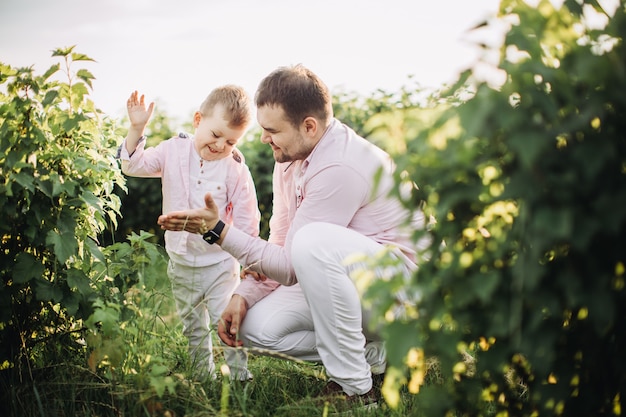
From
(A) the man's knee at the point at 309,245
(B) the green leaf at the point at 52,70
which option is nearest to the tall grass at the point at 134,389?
(A) the man's knee at the point at 309,245

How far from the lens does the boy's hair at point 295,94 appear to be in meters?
2.92

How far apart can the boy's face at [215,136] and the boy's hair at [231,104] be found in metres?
0.03

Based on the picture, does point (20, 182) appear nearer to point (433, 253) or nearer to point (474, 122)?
point (433, 253)

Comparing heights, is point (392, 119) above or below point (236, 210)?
above

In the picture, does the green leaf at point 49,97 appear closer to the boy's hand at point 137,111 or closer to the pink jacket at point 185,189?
the boy's hand at point 137,111

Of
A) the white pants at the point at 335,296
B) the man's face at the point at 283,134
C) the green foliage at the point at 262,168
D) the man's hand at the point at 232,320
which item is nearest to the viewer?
the white pants at the point at 335,296

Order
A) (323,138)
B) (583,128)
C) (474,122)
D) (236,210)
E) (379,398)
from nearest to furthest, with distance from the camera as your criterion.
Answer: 1. (474,122)
2. (583,128)
3. (379,398)
4. (323,138)
5. (236,210)

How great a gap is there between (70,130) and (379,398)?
170 cm

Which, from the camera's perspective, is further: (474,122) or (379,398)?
(379,398)

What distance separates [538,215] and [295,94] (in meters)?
1.86

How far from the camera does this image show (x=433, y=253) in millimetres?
1458

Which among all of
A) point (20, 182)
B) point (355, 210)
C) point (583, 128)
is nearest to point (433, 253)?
point (583, 128)

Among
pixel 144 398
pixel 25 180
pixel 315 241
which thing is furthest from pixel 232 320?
pixel 25 180

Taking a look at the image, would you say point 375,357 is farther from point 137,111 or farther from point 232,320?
point 137,111
